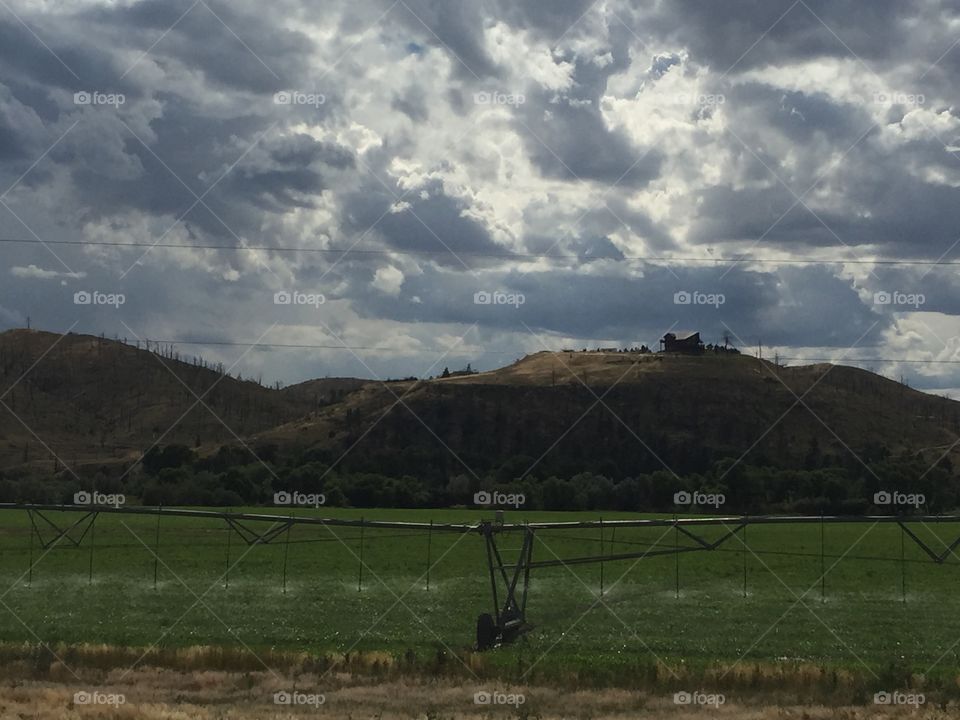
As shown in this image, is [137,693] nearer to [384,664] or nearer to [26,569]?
[384,664]

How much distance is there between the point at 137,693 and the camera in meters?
27.5

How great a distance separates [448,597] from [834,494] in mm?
104189
